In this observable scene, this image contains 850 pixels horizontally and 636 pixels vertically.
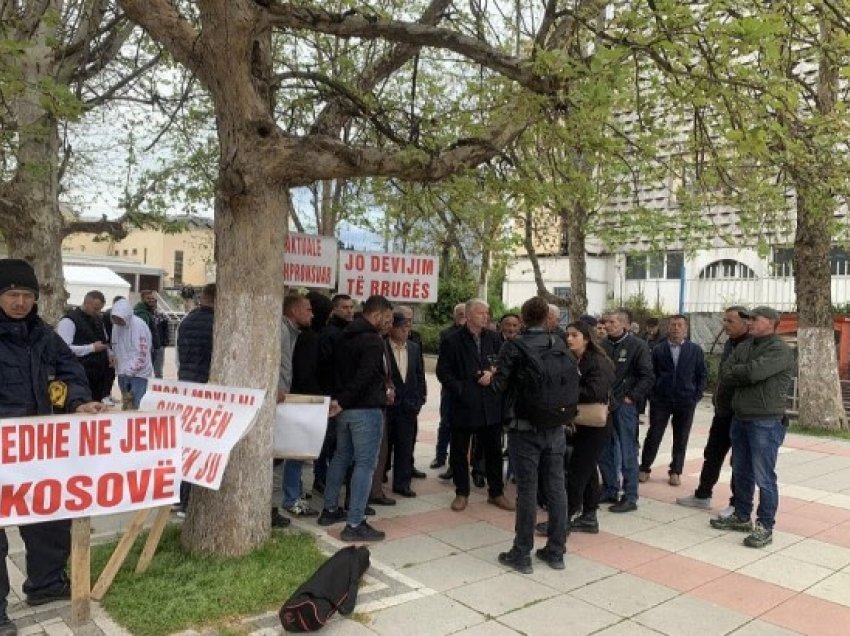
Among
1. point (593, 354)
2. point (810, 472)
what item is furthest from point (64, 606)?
point (810, 472)

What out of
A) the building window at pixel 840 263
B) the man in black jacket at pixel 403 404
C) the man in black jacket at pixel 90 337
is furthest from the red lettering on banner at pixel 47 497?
the building window at pixel 840 263

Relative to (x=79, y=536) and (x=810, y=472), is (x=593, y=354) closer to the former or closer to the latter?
(x=79, y=536)

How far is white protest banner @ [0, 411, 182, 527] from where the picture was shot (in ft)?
11.8

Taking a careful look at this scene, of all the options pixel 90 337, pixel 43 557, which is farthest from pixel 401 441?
pixel 90 337

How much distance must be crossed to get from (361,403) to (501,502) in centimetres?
203

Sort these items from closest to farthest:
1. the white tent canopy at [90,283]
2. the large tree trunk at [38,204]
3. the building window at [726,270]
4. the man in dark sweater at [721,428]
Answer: the man in dark sweater at [721,428] → the large tree trunk at [38,204] → the building window at [726,270] → the white tent canopy at [90,283]

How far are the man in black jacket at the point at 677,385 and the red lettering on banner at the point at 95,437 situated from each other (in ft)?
18.2

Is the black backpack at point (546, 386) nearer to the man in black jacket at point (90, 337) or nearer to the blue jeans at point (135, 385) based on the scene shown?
the man in black jacket at point (90, 337)

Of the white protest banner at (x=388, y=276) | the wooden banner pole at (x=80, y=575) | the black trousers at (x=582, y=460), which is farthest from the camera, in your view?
the white protest banner at (x=388, y=276)

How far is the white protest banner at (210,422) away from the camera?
14.5ft

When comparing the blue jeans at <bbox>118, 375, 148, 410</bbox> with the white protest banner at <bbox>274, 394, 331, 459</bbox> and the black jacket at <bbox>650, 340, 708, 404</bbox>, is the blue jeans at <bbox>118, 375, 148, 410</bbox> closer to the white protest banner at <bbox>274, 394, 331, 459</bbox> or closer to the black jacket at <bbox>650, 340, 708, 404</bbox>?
the white protest banner at <bbox>274, 394, 331, 459</bbox>

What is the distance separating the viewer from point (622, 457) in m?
6.80

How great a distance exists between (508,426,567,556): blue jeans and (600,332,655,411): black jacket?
1.66 meters

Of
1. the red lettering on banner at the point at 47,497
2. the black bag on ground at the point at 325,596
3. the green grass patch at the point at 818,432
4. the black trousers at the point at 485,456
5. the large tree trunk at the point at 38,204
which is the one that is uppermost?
the large tree trunk at the point at 38,204
